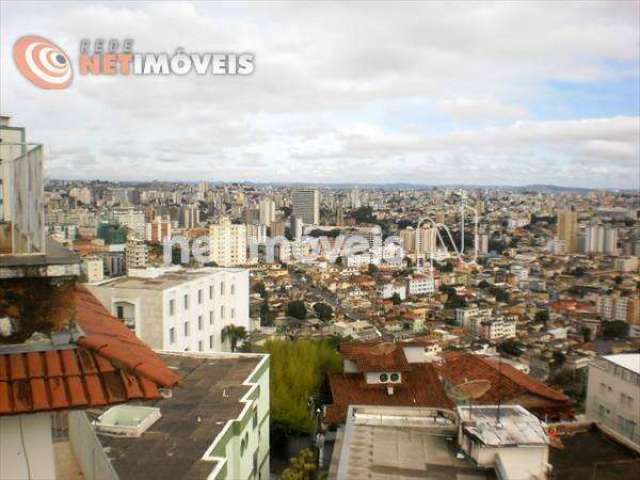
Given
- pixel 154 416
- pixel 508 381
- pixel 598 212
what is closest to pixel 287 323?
pixel 508 381

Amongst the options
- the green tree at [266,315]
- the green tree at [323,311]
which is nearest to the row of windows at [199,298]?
the green tree at [266,315]

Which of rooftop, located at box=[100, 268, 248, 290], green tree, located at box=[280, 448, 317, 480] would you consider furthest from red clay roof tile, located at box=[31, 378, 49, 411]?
rooftop, located at box=[100, 268, 248, 290]

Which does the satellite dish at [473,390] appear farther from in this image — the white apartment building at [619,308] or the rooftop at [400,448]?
the white apartment building at [619,308]

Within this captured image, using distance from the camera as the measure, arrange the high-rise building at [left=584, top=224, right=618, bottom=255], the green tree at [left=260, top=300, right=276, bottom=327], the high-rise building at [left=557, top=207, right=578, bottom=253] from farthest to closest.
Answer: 1. the high-rise building at [left=557, top=207, right=578, bottom=253]
2. the high-rise building at [left=584, top=224, right=618, bottom=255]
3. the green tree at [left=260, top=300, right=276, bottom=327]

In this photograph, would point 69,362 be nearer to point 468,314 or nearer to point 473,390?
point 473,390

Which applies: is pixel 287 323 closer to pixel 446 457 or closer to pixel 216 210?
pixel 446 457

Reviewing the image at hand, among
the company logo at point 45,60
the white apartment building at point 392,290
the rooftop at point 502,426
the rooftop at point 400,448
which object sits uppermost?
the company logo at point 45,60

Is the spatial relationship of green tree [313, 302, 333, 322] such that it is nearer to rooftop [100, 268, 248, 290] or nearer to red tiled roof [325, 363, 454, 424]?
rooftop [100, 268, 248, 290]
